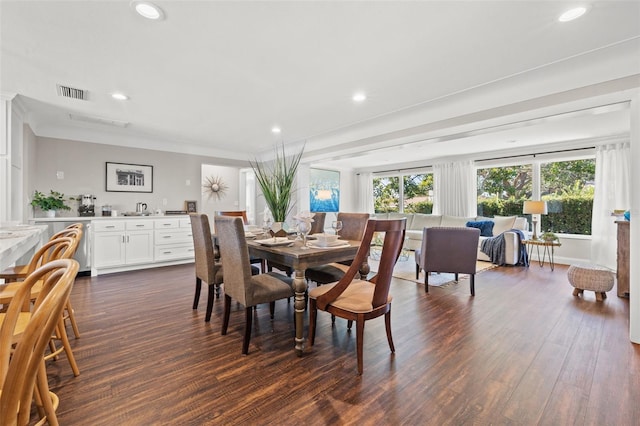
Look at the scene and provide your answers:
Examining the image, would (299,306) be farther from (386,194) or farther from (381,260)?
(386,194)

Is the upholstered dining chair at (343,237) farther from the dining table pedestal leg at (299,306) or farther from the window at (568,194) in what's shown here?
the window at (568,194)

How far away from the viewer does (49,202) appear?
13.9ft

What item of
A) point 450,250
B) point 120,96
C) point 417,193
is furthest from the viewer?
point 417,193

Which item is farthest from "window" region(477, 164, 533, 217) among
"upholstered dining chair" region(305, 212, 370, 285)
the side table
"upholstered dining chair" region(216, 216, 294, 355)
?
"upholstered dining chair" region(216, 216, 294, 355)

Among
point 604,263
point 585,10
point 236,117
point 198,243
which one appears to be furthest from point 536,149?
point 198,243

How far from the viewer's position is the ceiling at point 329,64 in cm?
192

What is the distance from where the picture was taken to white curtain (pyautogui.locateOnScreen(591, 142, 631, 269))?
187 inches

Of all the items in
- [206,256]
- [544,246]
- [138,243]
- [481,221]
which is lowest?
[544,246]

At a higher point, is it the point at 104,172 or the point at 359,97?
the point at 359,97

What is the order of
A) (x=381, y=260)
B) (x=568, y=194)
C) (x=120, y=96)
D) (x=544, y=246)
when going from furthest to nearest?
(x=568, y=194), (x=544, y=246), (x=120, y=96), (x=381, y=260)

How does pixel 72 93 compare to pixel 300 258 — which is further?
pixel 72 93

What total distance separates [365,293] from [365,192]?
7166 mm

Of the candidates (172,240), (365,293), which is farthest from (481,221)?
(172,240)

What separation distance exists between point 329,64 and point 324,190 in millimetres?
6114
